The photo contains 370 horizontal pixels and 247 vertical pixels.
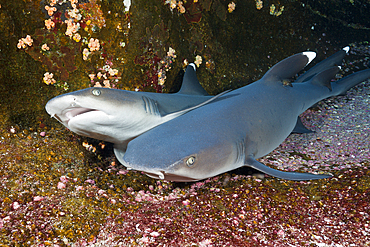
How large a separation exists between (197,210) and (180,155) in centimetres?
45

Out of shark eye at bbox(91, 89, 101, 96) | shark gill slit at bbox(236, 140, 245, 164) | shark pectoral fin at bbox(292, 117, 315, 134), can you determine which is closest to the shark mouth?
shark eye at bbox(91, 89, 101, 96)

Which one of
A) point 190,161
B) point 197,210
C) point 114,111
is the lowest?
point 197,210

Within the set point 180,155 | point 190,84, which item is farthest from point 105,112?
point 190,84

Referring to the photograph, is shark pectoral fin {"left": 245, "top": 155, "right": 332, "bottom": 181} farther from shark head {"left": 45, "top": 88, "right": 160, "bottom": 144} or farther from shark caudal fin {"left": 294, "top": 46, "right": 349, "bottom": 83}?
shark caudal fin {"left": 294, "top": 46, "right": 349, "bottom": 83}

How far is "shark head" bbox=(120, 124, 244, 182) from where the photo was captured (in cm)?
159

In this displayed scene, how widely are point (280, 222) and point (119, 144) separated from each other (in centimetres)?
139

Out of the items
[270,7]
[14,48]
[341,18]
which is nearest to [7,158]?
[14,48]

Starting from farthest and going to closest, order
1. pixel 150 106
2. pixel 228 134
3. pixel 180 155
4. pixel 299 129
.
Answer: pixel 299 129 → pixel 150 106 → pixel 228 134 → pixel 180 155

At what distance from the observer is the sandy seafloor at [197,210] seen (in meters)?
1.47

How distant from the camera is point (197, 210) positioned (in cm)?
179

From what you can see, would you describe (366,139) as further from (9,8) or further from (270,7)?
(9,8)

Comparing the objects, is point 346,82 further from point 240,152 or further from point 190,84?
point 240,152

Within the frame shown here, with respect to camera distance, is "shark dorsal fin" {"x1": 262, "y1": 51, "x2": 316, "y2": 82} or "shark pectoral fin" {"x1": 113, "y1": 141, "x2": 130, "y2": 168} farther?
"shark dorsal fin" {"x1": 262, "y1": 51, "x2": 316, "y2": 82}

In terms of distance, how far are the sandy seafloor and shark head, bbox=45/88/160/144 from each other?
1.23 feet
